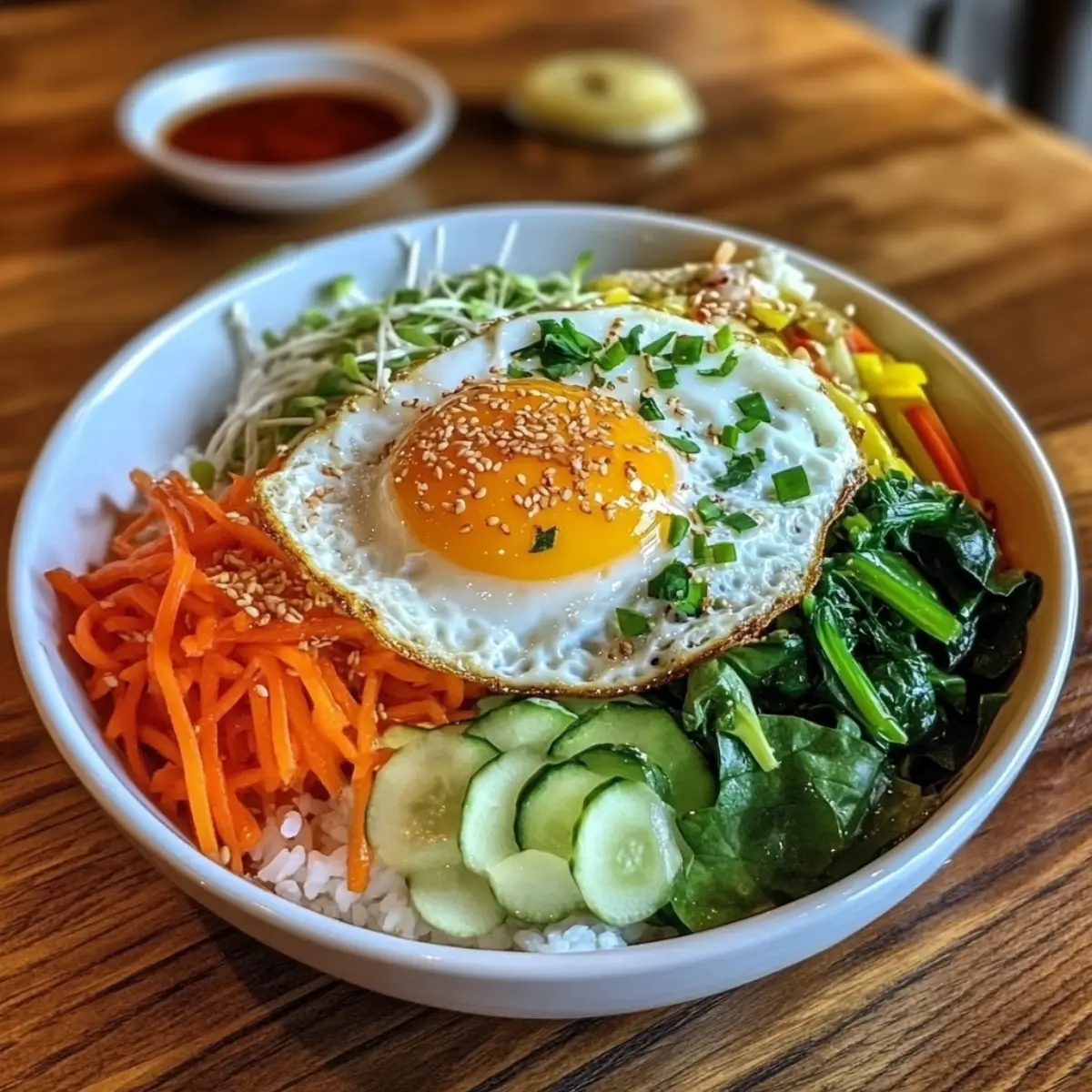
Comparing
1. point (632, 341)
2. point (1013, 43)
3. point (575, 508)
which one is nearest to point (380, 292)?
point (632, 341)

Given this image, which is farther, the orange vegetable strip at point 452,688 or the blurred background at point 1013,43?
the blurred background at point 1013,43

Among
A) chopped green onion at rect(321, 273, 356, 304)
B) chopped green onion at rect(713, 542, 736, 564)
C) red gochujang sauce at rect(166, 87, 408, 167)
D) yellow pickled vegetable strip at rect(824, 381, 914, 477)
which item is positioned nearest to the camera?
chopped green onion at rect(713, 542, 736, 564)

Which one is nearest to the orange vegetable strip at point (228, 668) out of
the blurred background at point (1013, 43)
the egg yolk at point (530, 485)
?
the egg yolk at point (530, 485)

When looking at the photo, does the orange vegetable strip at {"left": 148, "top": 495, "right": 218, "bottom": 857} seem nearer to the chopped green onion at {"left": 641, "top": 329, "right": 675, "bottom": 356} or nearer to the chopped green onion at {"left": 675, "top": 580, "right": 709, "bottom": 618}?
the chopped green onion at {"left": 675, "top": 580, "right": 709, "bottom": 618}

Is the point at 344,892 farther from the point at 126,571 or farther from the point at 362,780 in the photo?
the point at 126,571

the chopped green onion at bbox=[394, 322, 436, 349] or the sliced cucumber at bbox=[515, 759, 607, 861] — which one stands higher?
the chopped green onion at bbox=[394, 322, 436, 349]

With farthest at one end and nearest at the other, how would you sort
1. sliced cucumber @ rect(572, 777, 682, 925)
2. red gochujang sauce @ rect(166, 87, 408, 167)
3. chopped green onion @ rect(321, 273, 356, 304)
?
red gochujang sauce @ rect(166, 87, 408, 167)
chopped green onion @ rect(321, 273, 356, 304)
sliced cucumber @ rect(572, 777, 682, 925)

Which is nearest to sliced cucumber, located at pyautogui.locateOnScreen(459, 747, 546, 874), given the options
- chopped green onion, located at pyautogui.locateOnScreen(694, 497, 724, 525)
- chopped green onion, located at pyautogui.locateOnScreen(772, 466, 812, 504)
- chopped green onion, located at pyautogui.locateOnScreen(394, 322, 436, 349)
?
chopped green onion, located at pyautogui.locateOnScreen(694, 497, 724, 525)

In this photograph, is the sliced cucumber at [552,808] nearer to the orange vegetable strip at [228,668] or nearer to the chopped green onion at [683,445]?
the orange vegetable strip at [228,668]
